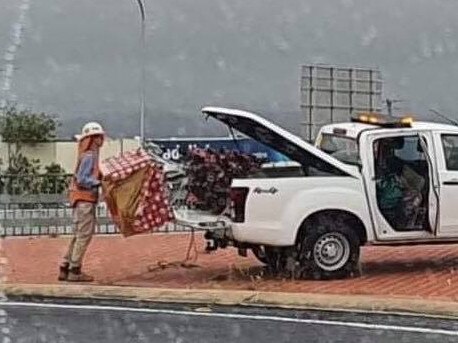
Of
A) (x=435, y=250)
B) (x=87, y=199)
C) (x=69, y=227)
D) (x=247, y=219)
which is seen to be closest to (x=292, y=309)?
(x=247, y=219)

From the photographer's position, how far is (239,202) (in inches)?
478

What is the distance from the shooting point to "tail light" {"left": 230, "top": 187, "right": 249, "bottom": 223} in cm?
1212

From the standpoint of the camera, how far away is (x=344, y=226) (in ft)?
40.4

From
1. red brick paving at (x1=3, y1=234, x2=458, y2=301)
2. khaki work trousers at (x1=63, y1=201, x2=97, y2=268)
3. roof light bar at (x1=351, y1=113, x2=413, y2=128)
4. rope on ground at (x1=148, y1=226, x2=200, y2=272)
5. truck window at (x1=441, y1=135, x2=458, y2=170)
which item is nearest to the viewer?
red brick paving at (x1=3, y1=234, x2=458, y2=301)

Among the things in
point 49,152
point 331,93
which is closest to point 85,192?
point 331,93

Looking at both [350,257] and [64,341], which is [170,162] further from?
[64,341]

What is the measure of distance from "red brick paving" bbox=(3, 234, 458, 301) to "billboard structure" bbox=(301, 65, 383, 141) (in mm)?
3758

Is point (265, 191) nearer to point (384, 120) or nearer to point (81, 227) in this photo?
point (384, 120)

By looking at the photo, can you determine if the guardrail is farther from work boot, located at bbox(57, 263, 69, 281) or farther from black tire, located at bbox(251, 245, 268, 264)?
work boot, located at bbox(57, 263, 69, 281)

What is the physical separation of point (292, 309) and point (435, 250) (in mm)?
5190

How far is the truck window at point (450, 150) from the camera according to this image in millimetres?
12625

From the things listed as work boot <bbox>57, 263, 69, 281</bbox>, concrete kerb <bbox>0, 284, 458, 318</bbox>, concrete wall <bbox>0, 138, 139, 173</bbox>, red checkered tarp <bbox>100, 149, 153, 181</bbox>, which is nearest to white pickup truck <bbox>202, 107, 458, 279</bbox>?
red checkered tarp <bbox>100, 149, 153, 181</bbox>

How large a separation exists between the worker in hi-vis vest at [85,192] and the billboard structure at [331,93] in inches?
295

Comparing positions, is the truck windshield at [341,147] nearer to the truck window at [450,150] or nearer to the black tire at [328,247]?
the black tire at [328,247]
